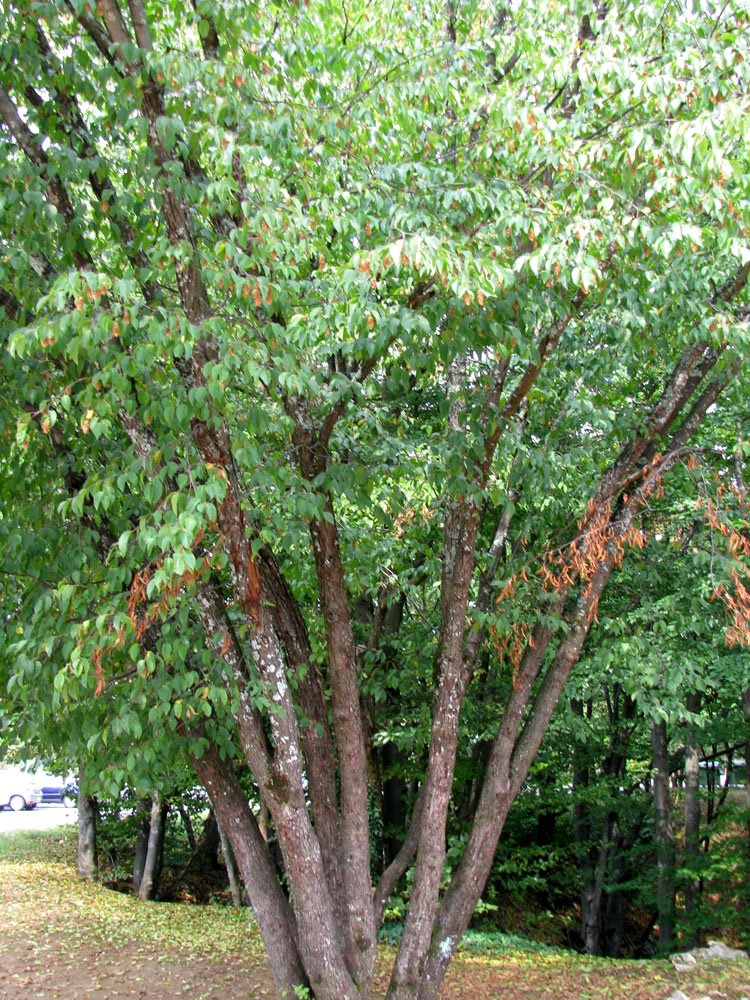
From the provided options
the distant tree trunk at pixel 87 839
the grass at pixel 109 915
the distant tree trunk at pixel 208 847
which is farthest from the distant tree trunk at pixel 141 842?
the distant tree trunk at pixel 208 847

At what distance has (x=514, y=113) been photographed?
12.8 feet

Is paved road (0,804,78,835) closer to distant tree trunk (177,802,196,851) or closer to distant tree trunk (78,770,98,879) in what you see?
distant tree trunk (177,802,196,851)

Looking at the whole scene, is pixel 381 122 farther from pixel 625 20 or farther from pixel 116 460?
pixel 116 460

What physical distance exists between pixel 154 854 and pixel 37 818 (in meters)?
10.1

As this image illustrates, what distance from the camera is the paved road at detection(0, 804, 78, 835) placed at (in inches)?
699

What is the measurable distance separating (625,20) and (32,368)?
150 inches

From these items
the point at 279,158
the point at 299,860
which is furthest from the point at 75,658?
the point at 279,158

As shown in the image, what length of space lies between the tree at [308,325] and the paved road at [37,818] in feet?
49.3

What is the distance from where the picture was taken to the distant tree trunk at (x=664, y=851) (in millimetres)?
11445

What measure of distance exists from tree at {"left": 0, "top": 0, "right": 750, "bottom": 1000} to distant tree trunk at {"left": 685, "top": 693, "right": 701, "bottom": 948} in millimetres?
7252

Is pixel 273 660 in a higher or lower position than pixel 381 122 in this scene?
lower

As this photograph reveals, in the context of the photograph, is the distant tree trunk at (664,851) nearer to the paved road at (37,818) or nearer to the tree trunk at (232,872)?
the tree trunk at (232,872)

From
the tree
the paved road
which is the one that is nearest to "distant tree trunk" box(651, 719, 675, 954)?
the tree

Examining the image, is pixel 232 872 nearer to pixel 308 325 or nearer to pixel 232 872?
pixel 232 872
